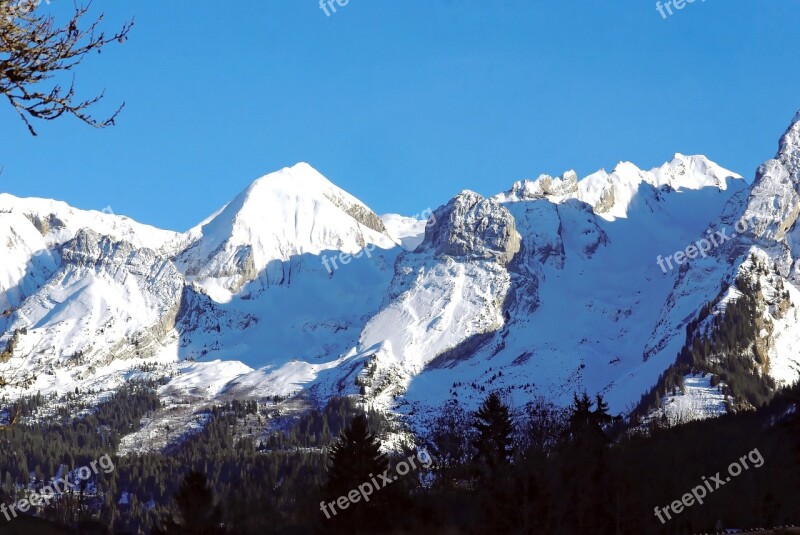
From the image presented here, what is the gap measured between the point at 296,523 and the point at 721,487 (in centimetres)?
3480

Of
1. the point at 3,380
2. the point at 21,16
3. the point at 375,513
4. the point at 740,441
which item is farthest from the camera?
the point at 740,441

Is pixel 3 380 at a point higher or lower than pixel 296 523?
lower

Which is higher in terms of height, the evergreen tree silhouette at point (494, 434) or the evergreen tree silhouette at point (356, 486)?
the evergreen tree silhouette at point (494, 434)

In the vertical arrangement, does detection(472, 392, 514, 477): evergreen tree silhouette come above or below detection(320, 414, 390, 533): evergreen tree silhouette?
above

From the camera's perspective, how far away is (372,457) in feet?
270

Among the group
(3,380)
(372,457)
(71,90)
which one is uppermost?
(372,457)

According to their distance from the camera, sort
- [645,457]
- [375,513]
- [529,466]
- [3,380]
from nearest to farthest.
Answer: [3,380], [375,513], [529,466], [645,457]

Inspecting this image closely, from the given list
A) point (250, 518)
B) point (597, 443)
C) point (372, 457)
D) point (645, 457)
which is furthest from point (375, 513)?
point (645, 457)

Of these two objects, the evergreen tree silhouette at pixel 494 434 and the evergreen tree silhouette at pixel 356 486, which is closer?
the evergreen tree silhouette at pixel 356 486

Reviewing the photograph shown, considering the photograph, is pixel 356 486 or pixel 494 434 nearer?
pixel 356 486

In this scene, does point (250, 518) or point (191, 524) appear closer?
point (191, 524)

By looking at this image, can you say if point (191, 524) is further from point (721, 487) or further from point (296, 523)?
point (721, 487)

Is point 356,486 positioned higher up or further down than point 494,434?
further down

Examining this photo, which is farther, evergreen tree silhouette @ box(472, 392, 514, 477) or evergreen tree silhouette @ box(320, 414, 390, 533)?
evergreen tree silhouette @ box(472, 392, 514, 477)
